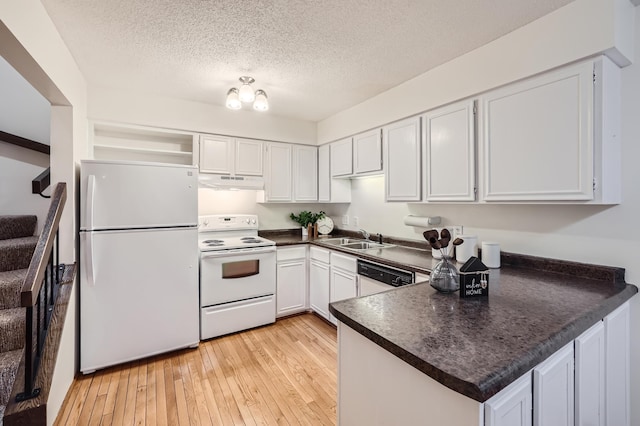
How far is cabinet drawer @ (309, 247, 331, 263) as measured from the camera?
3.03 meters

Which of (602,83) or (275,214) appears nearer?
(602,83)

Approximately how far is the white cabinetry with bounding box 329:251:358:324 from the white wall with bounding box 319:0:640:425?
3.35 feet

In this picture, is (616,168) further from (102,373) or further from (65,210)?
(102,373)

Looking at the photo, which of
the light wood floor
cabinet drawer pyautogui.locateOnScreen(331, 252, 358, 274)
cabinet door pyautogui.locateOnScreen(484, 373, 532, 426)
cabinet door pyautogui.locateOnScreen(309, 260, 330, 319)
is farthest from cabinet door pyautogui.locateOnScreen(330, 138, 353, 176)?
cabinet door pyautogui.locateOnScreen(484, 373, 532, 426)

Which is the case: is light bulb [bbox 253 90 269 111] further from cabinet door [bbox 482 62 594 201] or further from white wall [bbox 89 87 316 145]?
cabinet door [bbox 482 62 594 201]

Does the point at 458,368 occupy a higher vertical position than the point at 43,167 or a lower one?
lower

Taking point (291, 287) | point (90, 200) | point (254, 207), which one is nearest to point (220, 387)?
point (291, 287)

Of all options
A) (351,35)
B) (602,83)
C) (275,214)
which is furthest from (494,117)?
(275,214)

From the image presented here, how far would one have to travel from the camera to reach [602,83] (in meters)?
1.41

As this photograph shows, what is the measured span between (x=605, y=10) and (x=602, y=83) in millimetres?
353

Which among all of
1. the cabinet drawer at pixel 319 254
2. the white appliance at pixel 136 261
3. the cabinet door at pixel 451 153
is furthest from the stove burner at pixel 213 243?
the cabinet door at pixel 451 153

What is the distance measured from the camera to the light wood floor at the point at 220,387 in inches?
68.5

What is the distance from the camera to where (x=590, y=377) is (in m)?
1.19

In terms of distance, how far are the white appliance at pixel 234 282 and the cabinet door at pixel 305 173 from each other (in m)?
0.91
